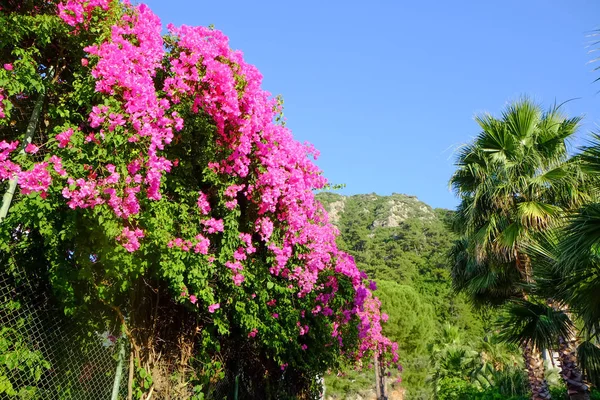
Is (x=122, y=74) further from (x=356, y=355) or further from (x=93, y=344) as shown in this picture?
(x=356, y=355)

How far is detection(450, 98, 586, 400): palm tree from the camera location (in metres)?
8.38

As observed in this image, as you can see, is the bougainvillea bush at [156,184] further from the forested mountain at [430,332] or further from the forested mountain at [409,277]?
the forested mountain at [409,277]

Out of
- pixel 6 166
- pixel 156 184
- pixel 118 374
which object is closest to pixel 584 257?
pixel 156 184

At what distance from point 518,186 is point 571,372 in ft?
10.7

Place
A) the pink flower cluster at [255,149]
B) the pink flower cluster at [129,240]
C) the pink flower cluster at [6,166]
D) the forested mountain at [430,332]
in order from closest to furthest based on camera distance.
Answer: the pink flower cluster at [6,166] < the pink flower cluster at [129,240] < the pink flower cluster at [255,149] < the forested mountain at [430,332]

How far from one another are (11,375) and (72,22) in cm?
346

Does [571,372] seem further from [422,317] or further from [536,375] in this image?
[422,317]

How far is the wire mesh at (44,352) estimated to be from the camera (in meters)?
4.19

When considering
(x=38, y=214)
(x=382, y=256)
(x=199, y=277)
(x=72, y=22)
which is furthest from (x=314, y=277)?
(x=382, y=256)

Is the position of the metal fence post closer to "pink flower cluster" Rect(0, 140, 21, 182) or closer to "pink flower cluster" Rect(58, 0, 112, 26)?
"pink flower cluster" Rect(0, 140, 21, 182)

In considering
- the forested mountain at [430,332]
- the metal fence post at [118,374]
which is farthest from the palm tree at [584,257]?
the metal fence post at [118,374]

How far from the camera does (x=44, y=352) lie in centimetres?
465

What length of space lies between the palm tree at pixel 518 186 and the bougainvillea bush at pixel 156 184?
11.6 ft

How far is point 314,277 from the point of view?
24.0 feet
